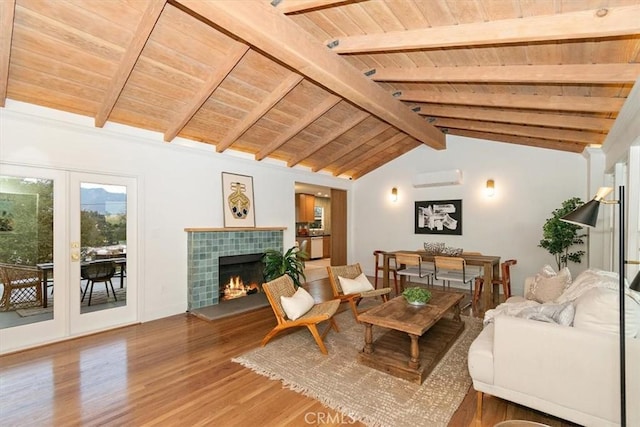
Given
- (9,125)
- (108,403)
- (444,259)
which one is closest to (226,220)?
(9,125)

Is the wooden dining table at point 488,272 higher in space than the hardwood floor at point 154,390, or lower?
higher

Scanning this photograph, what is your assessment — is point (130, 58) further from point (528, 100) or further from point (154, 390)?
point (528, 100)

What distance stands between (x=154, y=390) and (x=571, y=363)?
9.64 feet

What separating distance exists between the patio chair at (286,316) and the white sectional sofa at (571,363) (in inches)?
56.2

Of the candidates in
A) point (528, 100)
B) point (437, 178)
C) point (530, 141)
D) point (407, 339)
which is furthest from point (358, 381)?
point (530, 141)

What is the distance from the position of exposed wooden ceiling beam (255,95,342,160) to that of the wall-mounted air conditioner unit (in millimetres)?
2964

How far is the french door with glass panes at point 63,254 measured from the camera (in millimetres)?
3133

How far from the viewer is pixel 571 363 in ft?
5.84

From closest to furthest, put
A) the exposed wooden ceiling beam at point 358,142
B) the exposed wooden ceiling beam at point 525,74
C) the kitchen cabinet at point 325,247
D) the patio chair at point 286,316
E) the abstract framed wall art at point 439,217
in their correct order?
the exposed wooden ceiling beam at point 525,74, the patio chair at point 286,316, the exposed wooden ceiling beam at point 358,142, the abstract framed wall art at point 439,217, the kitchen cabinet at point 325,247

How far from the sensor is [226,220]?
500cm

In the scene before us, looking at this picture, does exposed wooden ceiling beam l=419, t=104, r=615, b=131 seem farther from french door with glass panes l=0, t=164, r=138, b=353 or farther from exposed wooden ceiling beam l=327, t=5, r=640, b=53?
french door with glass panes l=0, t=164, r=138, b=353

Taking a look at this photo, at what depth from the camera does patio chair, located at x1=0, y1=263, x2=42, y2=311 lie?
3.10 meters

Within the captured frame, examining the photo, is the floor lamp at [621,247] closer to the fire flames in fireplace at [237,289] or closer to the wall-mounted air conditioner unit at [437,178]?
the wall-mounted air conditioner unit at [437,178]

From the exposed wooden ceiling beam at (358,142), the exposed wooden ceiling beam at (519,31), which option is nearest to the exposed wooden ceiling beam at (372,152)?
the exposed wooden ceiling beam at (358,142)
